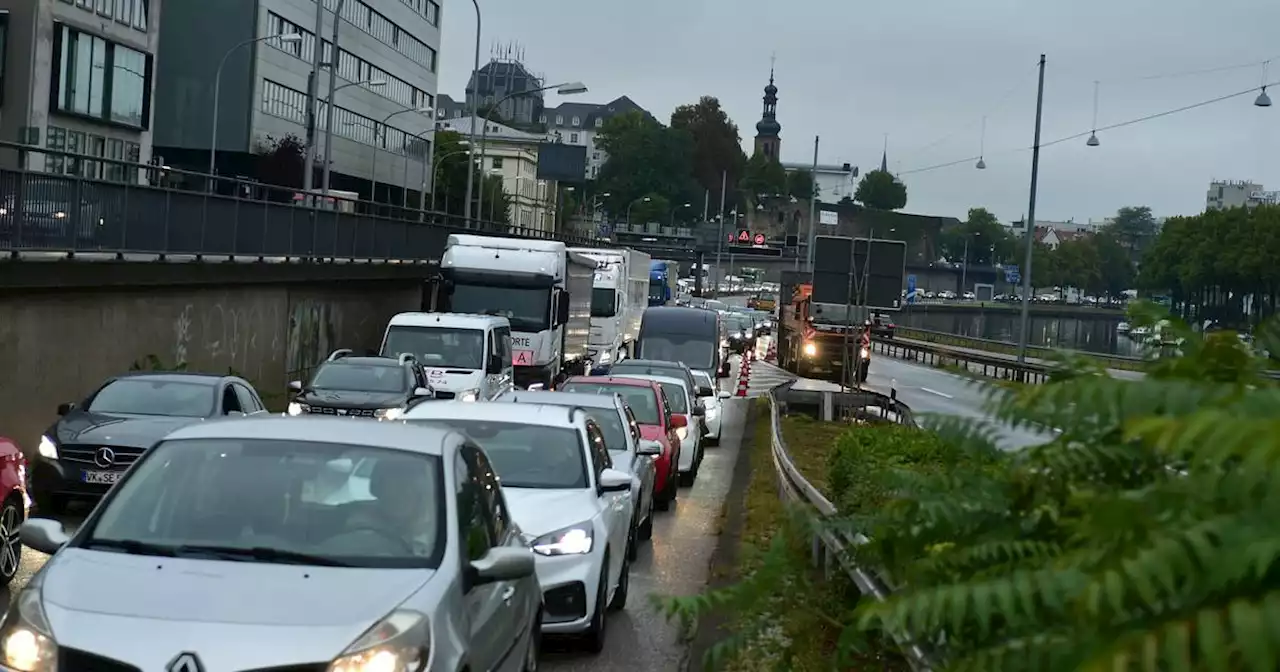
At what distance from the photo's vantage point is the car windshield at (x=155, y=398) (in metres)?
18.3

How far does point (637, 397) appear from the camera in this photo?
2391 cm

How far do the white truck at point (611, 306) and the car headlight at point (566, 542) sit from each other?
112ft

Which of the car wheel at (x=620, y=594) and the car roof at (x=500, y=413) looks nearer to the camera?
the car wheel at (x=620, y=594)

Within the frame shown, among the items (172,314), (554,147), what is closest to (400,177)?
(554,147)

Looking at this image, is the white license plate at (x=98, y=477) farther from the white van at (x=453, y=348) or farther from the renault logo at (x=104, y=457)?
the white van at (x=453, y=348)

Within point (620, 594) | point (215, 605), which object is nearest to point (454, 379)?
point (620, 594)

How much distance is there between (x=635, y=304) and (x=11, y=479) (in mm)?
44939

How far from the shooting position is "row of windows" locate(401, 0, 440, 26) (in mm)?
100319

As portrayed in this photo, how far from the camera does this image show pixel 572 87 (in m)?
55.1

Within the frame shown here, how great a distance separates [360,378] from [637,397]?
4.28 meters

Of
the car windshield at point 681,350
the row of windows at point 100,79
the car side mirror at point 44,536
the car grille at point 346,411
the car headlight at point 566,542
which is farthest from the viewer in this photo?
the row of windows at point 100,79

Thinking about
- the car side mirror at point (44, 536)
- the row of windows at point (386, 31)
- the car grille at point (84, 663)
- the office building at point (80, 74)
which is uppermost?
the row of windows at point (386, 31)

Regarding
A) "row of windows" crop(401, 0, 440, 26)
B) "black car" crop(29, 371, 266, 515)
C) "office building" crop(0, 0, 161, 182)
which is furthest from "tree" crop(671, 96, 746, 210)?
"black car" crop(29, 371, 266, 515)

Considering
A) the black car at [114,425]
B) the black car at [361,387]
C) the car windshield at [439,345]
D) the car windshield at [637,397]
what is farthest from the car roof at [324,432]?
the car windshield at [439,345]
